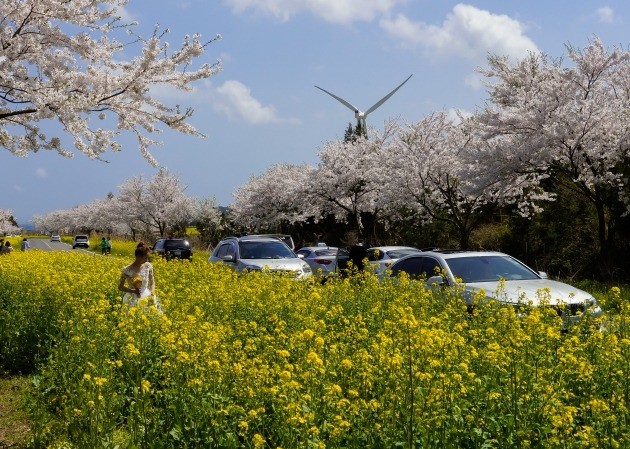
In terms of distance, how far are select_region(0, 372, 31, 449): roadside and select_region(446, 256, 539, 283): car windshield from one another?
6743 mm

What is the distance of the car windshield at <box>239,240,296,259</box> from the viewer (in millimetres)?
18578

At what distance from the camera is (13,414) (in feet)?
24.0

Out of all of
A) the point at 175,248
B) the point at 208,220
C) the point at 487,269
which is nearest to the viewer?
the point at 487,269

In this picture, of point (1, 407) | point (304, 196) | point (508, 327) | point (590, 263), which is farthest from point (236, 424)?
point (304, 196)

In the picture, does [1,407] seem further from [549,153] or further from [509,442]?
[549,153]

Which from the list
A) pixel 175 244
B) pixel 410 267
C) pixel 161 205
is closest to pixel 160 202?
pixel 161 205

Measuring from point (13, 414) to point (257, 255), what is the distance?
1152 centimetres

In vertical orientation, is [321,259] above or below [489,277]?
above

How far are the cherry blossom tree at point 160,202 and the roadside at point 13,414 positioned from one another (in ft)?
201

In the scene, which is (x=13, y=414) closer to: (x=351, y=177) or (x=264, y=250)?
(x=264, y=250)

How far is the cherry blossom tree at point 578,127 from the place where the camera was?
61.1 feet

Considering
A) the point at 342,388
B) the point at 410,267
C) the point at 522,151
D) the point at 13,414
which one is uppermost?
the point at 522,151

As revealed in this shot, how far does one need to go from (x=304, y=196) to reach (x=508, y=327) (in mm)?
34241

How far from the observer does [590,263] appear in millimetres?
22625
